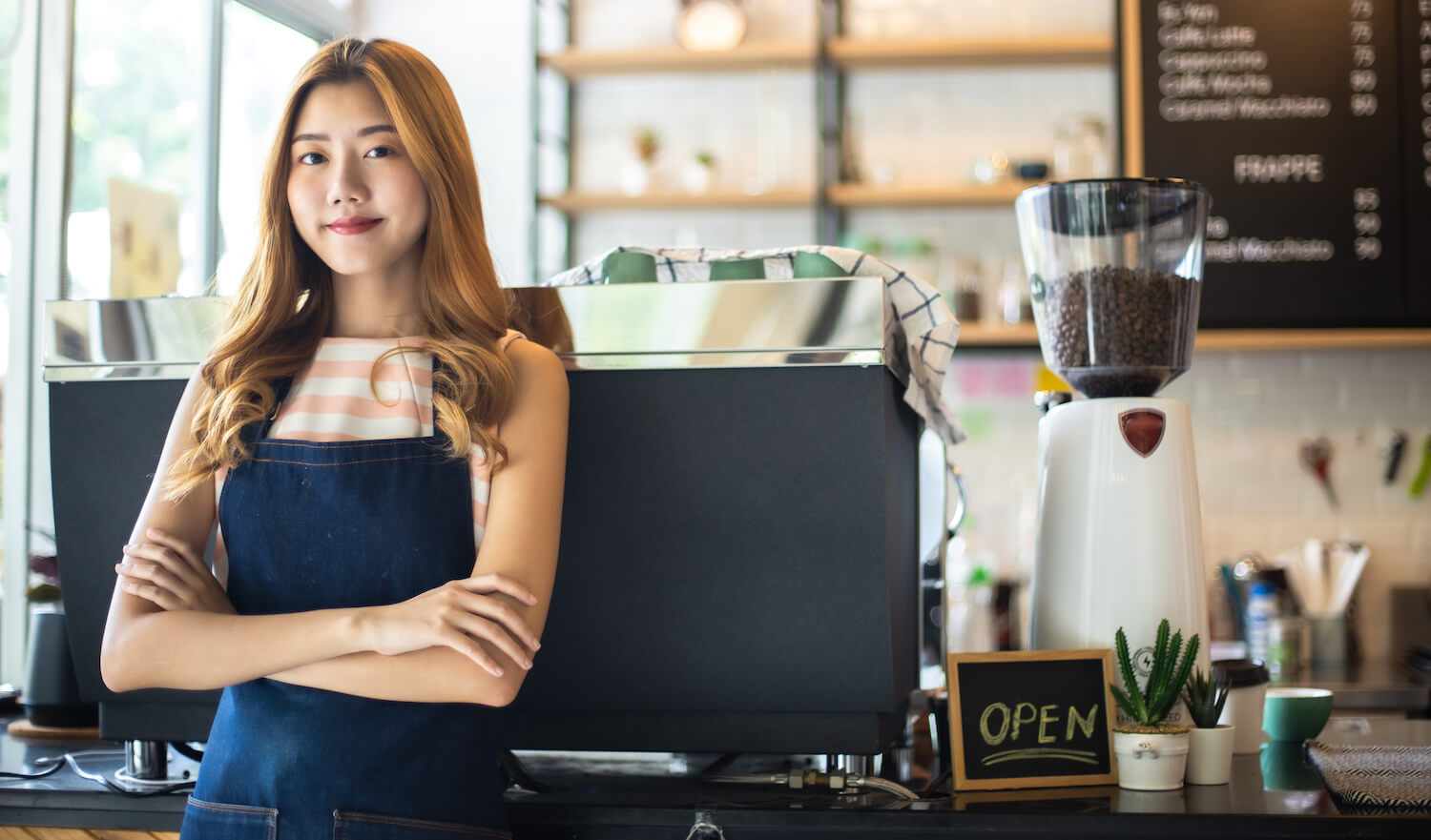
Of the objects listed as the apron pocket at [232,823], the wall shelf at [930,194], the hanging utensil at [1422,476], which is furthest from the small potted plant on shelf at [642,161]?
the apron pocket at [232,823]

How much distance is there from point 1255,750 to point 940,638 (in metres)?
0.32

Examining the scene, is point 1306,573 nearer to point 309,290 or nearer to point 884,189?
point 884,189

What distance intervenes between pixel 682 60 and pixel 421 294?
2.36m

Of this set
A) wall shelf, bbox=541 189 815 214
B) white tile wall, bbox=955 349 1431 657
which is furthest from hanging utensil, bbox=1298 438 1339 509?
wall shelf, bbox=541 189 815 214

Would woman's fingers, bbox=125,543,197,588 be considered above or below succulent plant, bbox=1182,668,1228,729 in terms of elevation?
above

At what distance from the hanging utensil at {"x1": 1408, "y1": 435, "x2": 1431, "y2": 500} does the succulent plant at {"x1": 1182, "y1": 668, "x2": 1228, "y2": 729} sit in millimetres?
2395

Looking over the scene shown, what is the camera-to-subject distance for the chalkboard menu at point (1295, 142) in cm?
300

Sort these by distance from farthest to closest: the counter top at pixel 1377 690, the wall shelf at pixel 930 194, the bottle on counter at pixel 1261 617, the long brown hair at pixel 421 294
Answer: the wall shelf at pixel 930 194, the bottle on counter at pixel 1261 617, the counter top at pixel 1377 690, the long brown hair at pixel 421 294

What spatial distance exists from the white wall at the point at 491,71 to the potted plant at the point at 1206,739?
2604mm

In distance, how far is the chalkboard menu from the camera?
3.00 metres

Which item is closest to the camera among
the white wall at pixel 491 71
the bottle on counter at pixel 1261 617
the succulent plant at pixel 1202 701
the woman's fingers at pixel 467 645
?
Answer: the woman's fingers at pixel 467 645

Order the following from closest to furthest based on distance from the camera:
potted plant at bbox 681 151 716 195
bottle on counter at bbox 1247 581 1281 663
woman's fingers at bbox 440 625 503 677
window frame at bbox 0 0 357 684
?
woman's fingers at bbox 440 625 503 677 → window frame at bbox 0 0 357 684 → bottle on counter at bbox 1247 581 1281 663 → potted plant at bbox 681 151 716 195

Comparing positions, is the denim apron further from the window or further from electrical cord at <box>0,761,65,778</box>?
the window

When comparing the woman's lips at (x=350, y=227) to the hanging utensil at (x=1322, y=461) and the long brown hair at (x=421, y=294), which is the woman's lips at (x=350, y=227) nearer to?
the long brown hair at (x=421, y=294)
